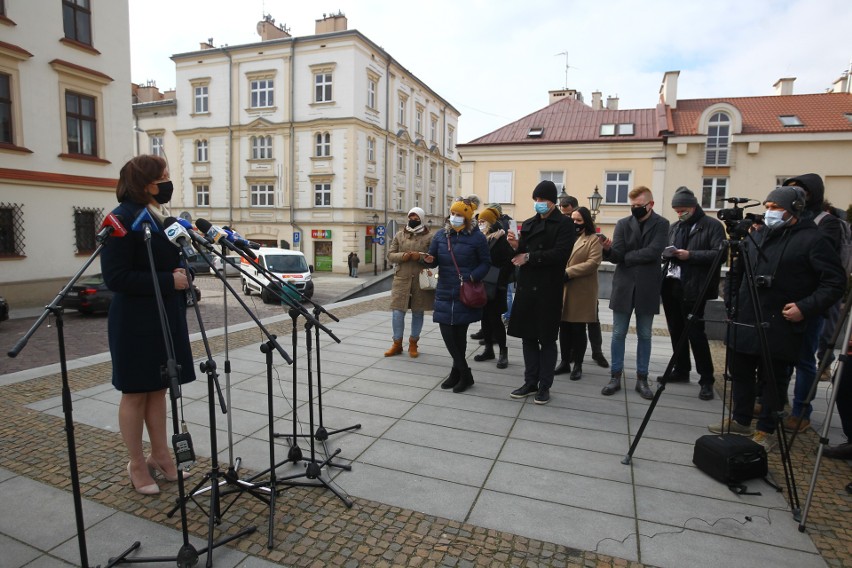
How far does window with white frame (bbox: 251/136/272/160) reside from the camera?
33.8m

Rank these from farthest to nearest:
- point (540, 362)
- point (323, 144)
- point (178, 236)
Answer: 1. point (323, 144)
2. point (540, 362)
3. point (178, 236)

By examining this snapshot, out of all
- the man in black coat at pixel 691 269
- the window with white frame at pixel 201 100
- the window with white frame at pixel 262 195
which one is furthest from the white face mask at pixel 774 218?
the window with white frame at pixel 201 100

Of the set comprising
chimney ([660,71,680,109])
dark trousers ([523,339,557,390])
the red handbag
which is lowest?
dark trousers ([523,339,557,390])

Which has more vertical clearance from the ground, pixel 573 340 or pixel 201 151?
pixel 201 151

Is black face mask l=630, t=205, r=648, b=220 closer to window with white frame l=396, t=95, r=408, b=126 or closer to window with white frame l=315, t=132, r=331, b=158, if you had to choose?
window with white frame l=315, t=132, r=331, b=158

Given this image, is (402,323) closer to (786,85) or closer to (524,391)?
(524,391)

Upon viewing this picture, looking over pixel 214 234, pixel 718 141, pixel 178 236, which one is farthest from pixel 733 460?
pixel 718 141

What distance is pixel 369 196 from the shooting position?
34375mm

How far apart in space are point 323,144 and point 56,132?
18729mm

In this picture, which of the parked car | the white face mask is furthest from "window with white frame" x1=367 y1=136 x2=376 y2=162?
the white face mask

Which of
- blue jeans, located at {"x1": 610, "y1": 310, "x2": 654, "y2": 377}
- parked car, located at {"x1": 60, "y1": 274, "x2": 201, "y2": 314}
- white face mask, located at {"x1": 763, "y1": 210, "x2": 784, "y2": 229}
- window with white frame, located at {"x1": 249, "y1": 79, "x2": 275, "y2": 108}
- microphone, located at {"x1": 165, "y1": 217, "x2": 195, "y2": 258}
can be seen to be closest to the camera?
microphone, located at {"x1": 165, "y1": 217, "x2": 195, "y2": 258}

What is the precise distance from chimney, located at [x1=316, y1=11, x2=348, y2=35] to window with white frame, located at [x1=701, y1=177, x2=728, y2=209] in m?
23.8

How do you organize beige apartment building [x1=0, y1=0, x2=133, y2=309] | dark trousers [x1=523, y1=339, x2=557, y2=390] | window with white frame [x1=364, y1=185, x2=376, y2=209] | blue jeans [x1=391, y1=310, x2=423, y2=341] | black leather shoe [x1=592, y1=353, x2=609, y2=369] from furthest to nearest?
window with white frame [x1=364, y1=185, x2=376, y2=209], beige apartment building [x1=0, y1=0, x2=133, y2=309], blue jeans [x1=391, y1=310, x2=423, y2=341], black leather shoe [x1=592, y1=353, x2=609, y2=369], dark trousers [x1=523, y1=339, x2=557, y2=390]

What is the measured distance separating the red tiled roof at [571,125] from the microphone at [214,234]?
27439 mm
